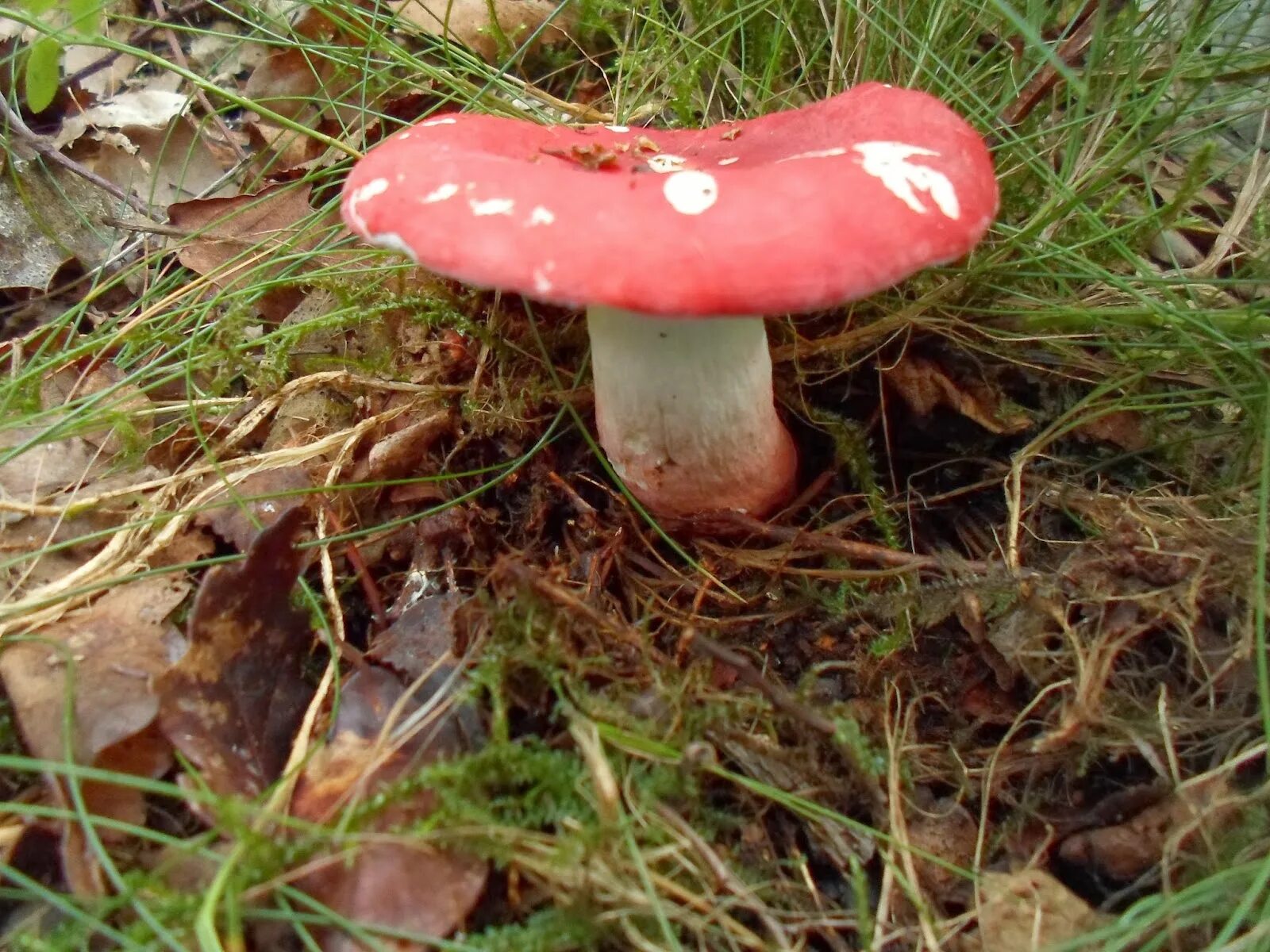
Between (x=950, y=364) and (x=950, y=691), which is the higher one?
(x=950, y=364)

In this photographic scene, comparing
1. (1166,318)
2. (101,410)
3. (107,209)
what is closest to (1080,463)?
(1166,318)

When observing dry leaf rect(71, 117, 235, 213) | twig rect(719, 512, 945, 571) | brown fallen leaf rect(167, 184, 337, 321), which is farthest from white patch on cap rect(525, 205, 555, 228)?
dry leaf rect(71, 117, 235, 213)

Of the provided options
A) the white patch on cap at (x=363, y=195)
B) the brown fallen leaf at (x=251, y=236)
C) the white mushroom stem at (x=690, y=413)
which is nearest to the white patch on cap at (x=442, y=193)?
the white patch on cap at (x=363, y=195)

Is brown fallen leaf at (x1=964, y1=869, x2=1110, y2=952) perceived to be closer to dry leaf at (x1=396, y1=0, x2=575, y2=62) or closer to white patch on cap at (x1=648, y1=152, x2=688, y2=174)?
white patch on cap at (x1=648, y1=152, x2=688, y2=174)

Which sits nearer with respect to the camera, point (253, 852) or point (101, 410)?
point (253, 852)

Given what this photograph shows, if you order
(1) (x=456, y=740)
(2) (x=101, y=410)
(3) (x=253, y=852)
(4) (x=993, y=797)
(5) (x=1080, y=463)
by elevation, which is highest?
(2) (x=101, y=410)

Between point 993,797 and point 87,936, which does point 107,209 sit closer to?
point 87,936
